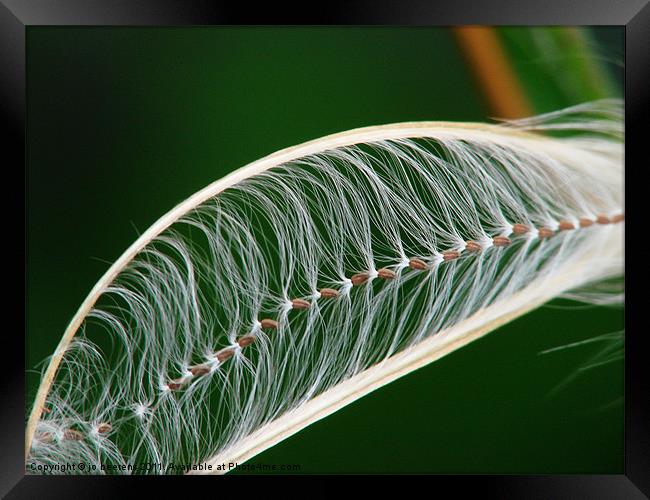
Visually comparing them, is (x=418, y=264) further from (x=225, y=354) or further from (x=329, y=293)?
(x=225, y=354)

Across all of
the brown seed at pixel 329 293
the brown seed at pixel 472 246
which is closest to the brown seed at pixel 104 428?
the brown seed at pixel 329 293

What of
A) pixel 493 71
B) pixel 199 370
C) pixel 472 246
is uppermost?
pixel 493 71

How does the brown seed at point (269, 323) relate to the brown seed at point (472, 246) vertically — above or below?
below

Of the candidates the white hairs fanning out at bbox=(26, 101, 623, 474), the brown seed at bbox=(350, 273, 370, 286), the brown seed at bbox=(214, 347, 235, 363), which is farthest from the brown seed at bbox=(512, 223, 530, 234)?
the brown seed at bbox=(214, 347, 235, 363)

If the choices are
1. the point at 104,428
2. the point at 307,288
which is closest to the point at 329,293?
the point at 307,288

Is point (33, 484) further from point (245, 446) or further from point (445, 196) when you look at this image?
point (445, 196)
